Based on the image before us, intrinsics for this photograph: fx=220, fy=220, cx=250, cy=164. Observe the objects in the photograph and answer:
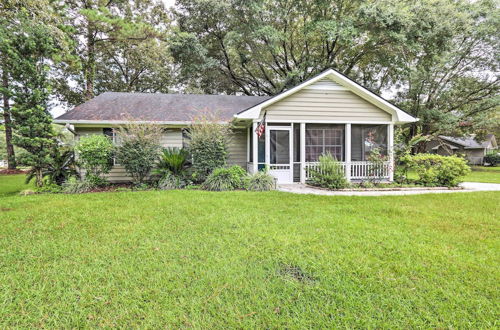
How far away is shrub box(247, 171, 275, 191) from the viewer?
23.2 ft

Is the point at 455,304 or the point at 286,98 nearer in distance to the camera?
the point at 455,304

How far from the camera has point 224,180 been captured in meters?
7.18

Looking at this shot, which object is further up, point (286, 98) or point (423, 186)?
point (286, 98)

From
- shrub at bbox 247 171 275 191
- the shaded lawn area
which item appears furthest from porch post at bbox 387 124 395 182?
the shaded lawn area

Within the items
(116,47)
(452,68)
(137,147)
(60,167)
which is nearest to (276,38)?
(137,147)

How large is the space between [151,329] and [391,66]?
58.0 feet

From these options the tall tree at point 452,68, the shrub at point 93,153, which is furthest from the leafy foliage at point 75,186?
the tall tree at point 452,68

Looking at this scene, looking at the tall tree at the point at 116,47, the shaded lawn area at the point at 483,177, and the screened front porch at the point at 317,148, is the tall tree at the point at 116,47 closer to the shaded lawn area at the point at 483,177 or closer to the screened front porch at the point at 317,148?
the screened front porch at the point at 317,148

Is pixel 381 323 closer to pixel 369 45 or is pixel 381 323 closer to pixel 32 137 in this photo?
pixel 32 137

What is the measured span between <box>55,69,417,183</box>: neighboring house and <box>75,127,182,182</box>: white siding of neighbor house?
0.03 meters

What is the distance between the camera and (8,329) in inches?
66.7

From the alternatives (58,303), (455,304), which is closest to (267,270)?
(455,304)

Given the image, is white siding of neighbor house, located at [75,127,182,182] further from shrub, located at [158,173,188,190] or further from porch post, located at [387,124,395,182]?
porch post, located at [387,124,395,182]

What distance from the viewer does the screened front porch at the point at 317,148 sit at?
8469mm
